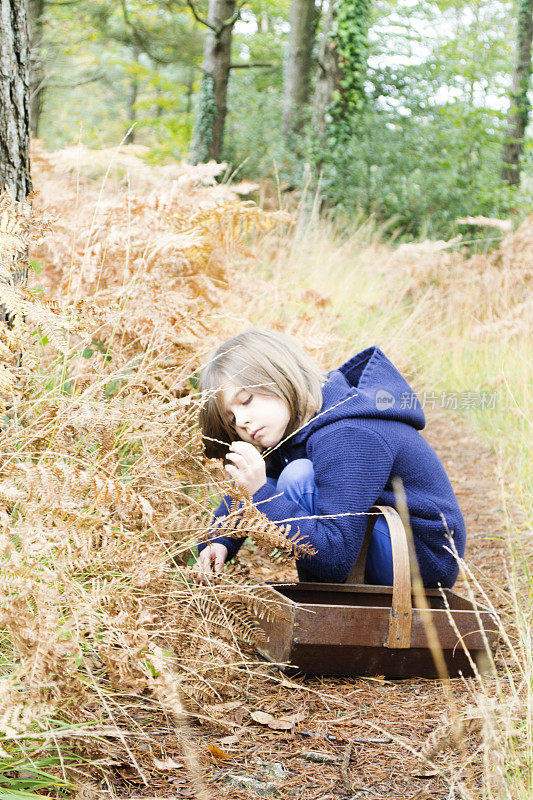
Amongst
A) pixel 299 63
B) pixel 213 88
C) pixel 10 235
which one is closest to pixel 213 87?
pixel 213 88

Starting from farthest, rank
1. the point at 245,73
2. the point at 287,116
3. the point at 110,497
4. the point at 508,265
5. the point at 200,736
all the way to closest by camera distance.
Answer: the point at 245,73, the point at 287,116, the point at 508,265, the point at 200,736, the point at 110,497

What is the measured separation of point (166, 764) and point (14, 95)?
2.12m

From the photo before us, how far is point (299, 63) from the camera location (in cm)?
1197

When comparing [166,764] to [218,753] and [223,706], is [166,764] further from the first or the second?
[223,706]

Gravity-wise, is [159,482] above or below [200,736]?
above

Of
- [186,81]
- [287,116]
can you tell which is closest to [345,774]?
[287,116]

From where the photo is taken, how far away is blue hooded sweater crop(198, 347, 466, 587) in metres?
2.23

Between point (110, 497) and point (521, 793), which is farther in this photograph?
point (110, 497)

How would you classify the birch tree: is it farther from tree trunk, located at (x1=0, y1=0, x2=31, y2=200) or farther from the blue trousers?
the blue trousers

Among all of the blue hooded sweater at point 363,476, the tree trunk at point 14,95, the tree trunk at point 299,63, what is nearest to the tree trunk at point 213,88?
the tree trunk at point 299,63

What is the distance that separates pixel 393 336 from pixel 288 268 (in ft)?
3.12

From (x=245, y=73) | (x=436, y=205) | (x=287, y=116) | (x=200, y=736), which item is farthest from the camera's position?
(x=245, y=73)

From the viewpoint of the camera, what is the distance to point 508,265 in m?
7.02

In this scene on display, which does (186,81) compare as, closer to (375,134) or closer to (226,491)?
(375,134)
